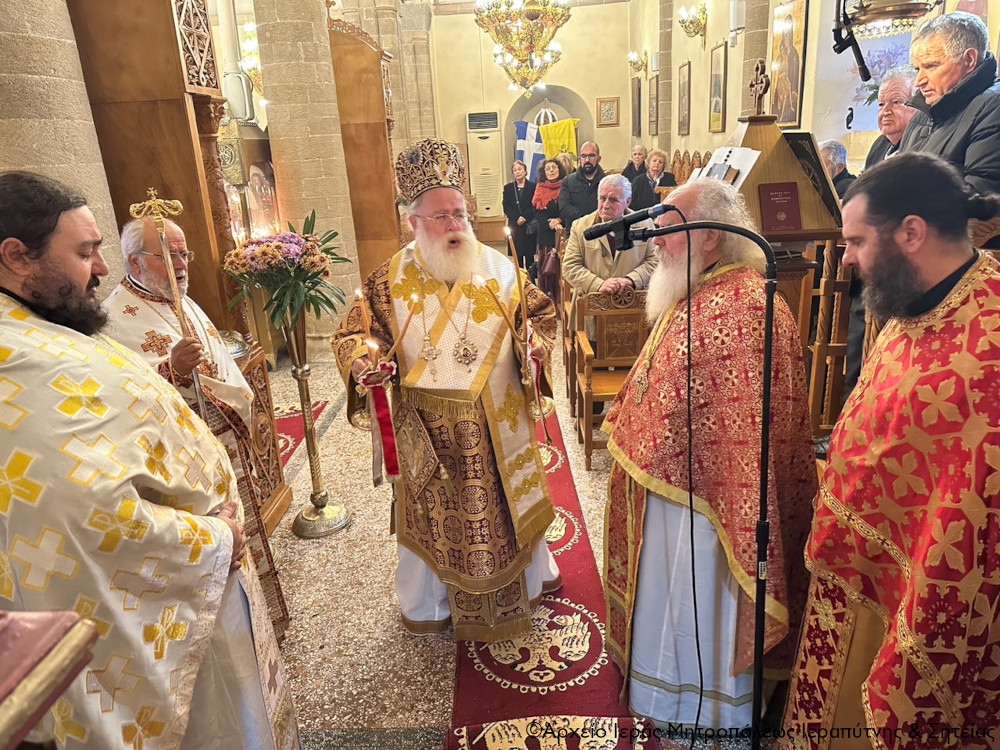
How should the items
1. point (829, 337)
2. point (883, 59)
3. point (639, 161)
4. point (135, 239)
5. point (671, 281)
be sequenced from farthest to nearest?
point (639, 161) → point (883, 59) → point (829, 337) → point (135, 239) → point (671, 281)

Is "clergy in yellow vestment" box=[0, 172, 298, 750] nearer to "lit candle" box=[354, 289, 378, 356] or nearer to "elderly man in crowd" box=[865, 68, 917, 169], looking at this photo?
"lit candle" box=[354, 289, 378, 356]

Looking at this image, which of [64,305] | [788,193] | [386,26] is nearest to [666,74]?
[386,26]

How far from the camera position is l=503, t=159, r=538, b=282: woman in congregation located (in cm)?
930

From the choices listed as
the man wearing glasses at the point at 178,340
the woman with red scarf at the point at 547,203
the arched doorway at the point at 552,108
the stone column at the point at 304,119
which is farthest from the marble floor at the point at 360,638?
the arched doorway at the point at 552,108

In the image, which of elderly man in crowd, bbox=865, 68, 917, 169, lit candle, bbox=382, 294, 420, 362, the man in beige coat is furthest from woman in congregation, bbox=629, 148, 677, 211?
lit candle, bbox=382, 294, 420, 362

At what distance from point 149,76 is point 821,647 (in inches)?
152

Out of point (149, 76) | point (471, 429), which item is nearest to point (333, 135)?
point (149, 76)

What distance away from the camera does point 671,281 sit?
7.10 feet

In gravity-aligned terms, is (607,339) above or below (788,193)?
below

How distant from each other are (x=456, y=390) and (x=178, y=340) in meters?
1.12

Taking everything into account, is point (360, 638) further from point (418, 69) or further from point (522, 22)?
point (418, 69)

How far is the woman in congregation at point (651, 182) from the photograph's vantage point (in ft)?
24.1

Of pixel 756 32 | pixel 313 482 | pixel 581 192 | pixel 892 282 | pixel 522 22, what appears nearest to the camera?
pixel 892 282

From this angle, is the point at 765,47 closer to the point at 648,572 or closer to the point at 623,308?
the point at 623,308
